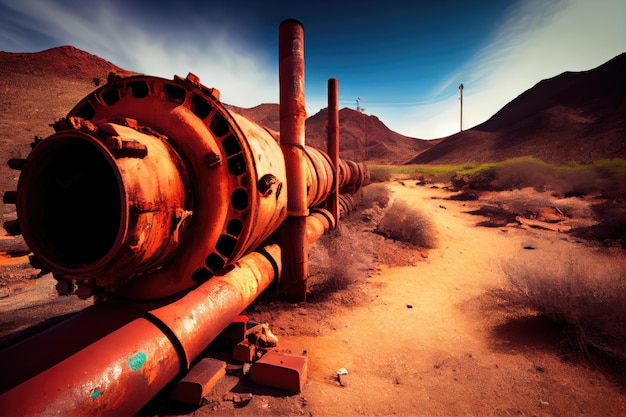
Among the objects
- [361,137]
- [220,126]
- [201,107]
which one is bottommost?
[220,126]

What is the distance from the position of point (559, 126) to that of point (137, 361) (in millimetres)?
50956

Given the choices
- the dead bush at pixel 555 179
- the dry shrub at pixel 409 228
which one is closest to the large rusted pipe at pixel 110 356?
the dry shrub at pixel 409 228

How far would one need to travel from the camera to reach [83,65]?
32.4 meters

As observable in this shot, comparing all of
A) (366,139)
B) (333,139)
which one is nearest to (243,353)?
(333,139)

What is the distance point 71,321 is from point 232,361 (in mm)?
1417

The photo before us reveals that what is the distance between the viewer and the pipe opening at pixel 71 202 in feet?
5.42

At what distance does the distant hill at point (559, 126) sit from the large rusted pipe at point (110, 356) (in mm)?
39017

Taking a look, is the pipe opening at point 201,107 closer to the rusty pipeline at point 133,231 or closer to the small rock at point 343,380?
the rusty pipeline at point 133,231

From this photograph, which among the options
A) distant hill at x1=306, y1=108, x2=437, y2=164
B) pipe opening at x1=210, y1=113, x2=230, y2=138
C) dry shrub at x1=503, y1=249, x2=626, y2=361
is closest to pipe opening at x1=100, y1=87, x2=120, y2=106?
pipe opening at x1=210, y1=113, x2=230, y2=138

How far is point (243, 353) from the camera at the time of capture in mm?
2846

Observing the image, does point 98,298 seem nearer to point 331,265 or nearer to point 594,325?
point 331,265

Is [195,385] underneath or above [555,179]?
underneath

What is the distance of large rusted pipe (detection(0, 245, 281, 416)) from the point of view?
4.66 feet

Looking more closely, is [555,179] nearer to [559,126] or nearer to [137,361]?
[137,361]
